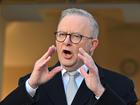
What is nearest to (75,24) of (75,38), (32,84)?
(75,38)

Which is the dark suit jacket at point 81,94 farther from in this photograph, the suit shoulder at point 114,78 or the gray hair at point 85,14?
the gray hair at point 85,14

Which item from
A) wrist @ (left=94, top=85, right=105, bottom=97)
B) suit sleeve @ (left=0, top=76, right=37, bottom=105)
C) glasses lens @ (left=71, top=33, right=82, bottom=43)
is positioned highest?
glasses lens @ (left=71, top=33, right=82, bottom=43)

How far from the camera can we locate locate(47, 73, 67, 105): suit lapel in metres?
1.85

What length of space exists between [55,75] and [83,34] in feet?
0.62

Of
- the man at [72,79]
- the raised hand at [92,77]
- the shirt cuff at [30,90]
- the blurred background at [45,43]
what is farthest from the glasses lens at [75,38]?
the blurred background at [45,43]

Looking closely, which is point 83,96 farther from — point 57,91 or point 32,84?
point 32,84

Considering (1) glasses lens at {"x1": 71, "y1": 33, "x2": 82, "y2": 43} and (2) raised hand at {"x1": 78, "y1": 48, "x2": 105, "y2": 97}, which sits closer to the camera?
(2) raised hand at {"x1": 78, "y1": 48, "x2": 105, "y2": 97}

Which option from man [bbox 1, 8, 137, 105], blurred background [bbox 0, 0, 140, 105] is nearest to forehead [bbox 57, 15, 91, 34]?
man [bbox 1, 8, 137, 105]

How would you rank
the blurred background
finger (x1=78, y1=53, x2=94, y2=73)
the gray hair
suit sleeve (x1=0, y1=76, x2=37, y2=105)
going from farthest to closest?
the blurred background
the gray hair
suit sleeve (x1=0, y1=76, x2=37, y2=105)
finger (x1=78, y1=53, x2=94, y2=73)

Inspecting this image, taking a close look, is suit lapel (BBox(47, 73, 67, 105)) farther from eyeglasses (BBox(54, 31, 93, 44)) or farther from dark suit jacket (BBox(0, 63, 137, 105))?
eyeglasses (BBox(54, 31, 93, 44))

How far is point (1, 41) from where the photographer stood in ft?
Result: 21.4

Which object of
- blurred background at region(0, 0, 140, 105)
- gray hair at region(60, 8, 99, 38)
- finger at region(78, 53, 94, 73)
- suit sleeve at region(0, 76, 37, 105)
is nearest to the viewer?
finger at region(78, 53, 94, 73)

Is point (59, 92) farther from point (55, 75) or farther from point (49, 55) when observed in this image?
point (49, 55)

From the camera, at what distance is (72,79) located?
1.90 m
